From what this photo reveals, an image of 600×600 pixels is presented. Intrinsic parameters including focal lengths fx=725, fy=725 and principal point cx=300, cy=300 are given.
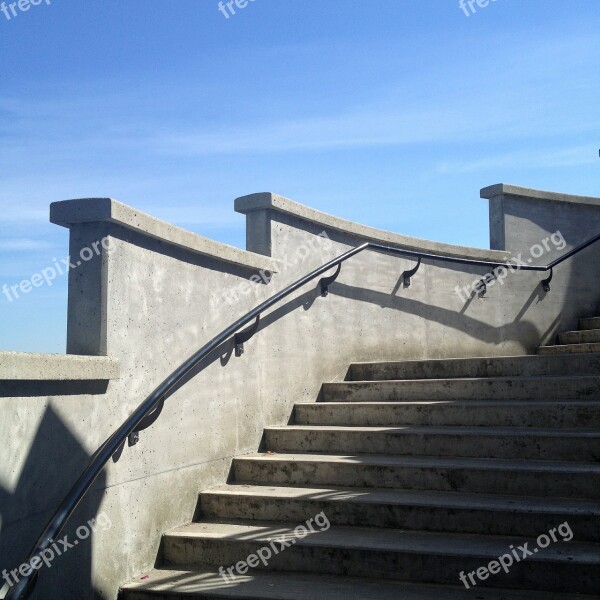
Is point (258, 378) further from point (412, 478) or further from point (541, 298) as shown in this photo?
point (541, 298)

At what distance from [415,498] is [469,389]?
52.8 inches

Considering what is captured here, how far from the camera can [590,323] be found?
24.7 ft

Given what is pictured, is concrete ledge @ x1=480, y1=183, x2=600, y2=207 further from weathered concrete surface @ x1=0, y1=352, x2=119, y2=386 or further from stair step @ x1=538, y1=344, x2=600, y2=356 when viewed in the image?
weathered concrete surface @ x1=0, y1=352, x2=119, y2=386

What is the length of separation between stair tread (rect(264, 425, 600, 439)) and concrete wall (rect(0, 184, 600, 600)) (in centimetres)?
33

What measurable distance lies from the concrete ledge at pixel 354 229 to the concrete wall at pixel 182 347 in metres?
0.01

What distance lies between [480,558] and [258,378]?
2.02m

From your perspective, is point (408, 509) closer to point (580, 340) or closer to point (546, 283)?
point (580, 340)

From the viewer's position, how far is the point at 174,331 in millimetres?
4098

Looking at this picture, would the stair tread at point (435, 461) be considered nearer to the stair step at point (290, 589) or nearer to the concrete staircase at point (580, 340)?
the stair step at point (290, 589)

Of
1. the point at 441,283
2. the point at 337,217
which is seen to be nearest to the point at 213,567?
the point at 337,217

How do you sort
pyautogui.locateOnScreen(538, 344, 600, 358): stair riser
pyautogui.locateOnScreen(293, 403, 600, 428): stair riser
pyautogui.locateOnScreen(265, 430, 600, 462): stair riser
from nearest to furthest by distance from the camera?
pyautogui.locateOnScreen(265, 430, 600, 462): stair riser, pyautogui.locateOnScreen(293, 403, 600, 428): stair riser, pyautogui.locateOnScreen(538, 344, 600, 358): stair riser

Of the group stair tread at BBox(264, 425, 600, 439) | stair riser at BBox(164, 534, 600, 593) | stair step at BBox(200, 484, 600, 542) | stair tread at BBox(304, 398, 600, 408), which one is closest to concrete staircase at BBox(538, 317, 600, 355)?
stair tread at BBox(304, 398, 600, 408)

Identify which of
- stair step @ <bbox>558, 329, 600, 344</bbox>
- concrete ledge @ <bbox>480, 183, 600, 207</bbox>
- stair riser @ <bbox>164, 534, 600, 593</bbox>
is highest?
concrete ledge @ <bbox>480, 183, 600, 207</bbox>

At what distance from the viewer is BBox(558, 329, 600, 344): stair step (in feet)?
22.5
